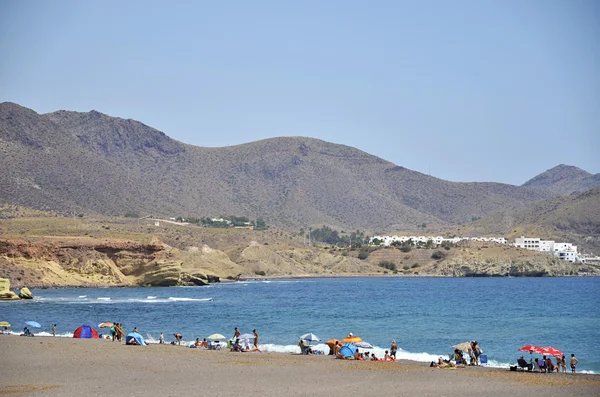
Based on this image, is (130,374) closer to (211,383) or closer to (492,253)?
(211,383)

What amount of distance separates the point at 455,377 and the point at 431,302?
58022 millimetres

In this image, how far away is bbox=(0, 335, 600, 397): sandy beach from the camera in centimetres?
2715

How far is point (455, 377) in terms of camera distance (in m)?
31.6

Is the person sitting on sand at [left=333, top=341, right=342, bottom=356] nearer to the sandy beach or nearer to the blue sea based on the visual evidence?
the sandy beach

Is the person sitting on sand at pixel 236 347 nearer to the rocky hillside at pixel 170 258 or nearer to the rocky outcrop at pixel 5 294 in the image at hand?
the rocky outcrop at pixel 5 294

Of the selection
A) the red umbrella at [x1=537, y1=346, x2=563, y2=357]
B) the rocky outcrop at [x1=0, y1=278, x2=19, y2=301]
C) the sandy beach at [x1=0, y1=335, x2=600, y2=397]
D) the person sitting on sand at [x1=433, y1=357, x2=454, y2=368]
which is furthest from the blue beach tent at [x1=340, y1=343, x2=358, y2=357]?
the rocky outcrop at [x1=0, y1=278, x2=19, y2=301]

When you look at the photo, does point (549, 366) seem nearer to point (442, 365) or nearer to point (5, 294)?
point (442, 365)

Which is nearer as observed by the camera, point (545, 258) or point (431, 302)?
point (431, 302)

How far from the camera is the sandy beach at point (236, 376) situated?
27.1m

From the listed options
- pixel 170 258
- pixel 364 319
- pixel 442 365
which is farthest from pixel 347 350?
pixel 170 258

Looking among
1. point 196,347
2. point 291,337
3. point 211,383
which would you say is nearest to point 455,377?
point 211,383

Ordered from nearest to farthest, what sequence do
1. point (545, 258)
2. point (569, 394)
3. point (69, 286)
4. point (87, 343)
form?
1. point (569, 394)
2. point (87, 343)
3. point (69, 286)
4. point (545, 258)

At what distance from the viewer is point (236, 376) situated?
30.7 meters

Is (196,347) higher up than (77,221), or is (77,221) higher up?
(77,221)
